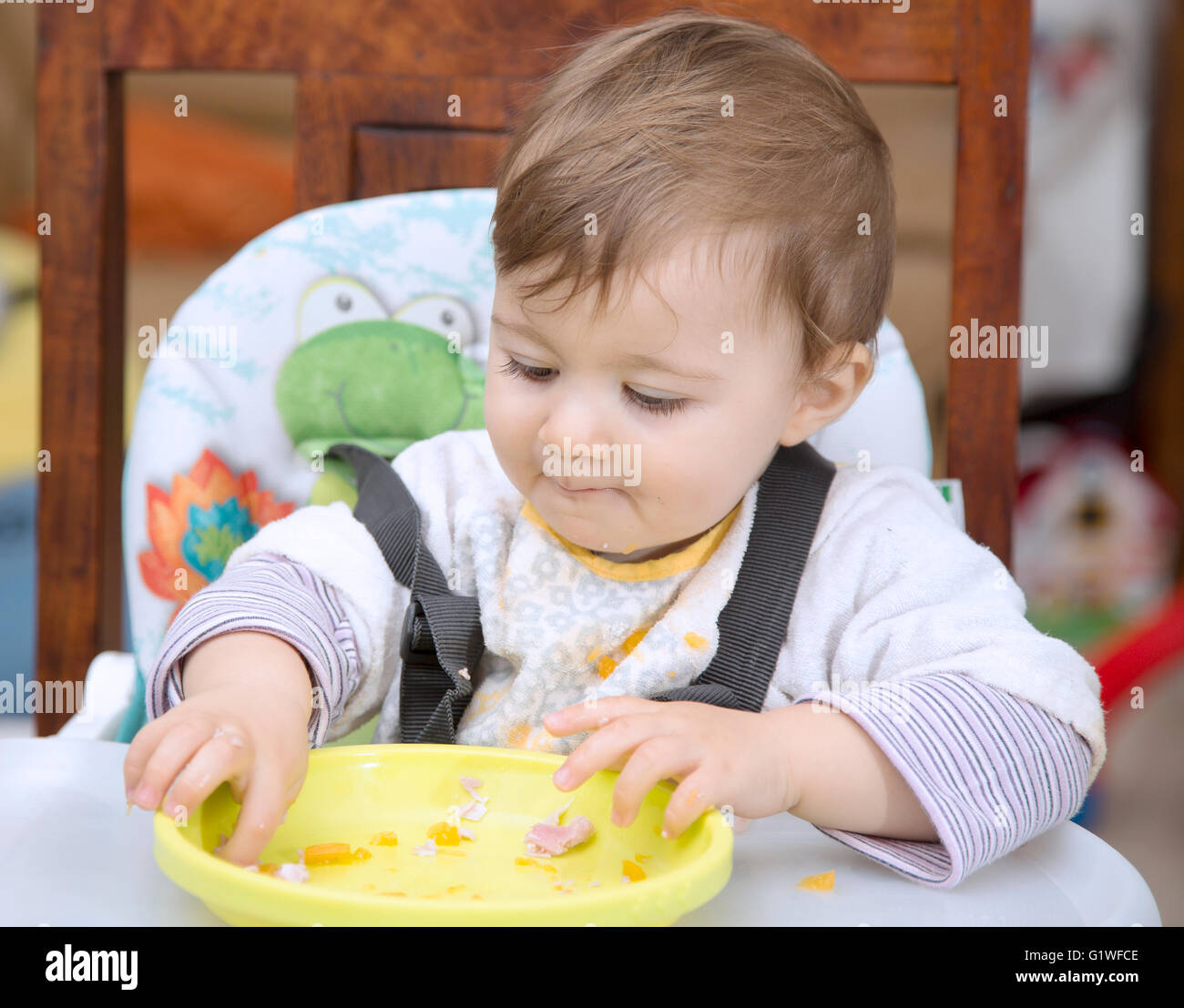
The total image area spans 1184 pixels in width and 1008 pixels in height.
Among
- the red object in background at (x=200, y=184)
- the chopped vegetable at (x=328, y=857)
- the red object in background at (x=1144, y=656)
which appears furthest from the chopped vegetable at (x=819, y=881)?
the red object in background at (x=200, y=184)

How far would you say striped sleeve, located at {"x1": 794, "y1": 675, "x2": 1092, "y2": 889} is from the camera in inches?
24.2

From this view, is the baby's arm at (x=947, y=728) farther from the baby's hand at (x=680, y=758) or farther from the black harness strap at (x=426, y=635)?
the black harness strap at (x=426, y=635)

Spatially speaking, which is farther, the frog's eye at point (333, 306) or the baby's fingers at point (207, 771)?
the frog's eye at point (333, 306)

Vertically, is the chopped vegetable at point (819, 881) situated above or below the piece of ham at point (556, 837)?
below

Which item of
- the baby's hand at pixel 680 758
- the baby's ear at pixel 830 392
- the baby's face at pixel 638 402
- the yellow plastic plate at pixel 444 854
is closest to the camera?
the yellow plastic plate at pixel 444 854

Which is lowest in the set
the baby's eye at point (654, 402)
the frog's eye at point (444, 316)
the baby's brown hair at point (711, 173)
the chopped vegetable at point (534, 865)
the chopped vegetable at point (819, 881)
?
the chopped vegetable at point (534, 865)

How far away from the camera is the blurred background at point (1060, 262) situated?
6.26 ft

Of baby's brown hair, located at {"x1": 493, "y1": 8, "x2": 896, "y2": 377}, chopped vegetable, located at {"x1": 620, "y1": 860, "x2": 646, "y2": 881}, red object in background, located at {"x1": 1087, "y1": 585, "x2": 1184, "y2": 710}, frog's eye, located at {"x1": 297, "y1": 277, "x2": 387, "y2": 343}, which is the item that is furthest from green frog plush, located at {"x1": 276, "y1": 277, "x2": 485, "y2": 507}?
red object in background, located at {"x1": 1087, "y1": 585, "x2": 1184, "y2": 710}

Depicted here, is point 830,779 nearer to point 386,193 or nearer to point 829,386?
point 829,386

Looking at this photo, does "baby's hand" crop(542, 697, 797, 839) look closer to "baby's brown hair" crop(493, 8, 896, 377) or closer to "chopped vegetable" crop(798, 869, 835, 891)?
"chopped vegetable" crop(798, 869, 835, 891)

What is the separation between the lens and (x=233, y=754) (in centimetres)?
58

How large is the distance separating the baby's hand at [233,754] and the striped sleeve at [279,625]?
0.04 metres
